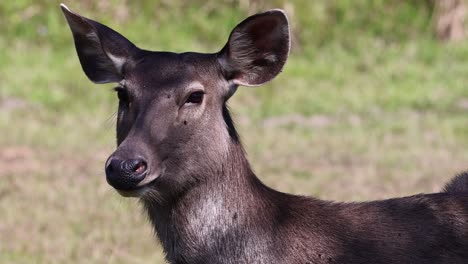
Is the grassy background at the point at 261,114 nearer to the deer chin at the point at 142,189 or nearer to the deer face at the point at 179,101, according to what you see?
the deer face at the point at 179,101

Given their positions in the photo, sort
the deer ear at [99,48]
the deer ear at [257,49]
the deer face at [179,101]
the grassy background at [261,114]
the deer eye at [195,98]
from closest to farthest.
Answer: the deer face at [179,101] → the deer eye at [195,98] → the deer ear at [257,49] → the deer ear at [99,48] → the grassy background at [261,114]

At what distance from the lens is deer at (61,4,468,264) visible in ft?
16.1

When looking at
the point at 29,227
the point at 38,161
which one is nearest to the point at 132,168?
the point at 29,227

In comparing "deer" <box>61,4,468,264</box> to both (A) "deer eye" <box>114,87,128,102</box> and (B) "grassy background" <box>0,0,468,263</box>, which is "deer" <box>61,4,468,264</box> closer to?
(A) "deer eye" <box>114,87,128,102</box>

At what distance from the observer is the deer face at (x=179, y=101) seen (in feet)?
15.8

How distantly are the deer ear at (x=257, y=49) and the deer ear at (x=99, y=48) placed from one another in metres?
0.47

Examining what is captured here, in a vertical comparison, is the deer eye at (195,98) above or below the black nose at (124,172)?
above

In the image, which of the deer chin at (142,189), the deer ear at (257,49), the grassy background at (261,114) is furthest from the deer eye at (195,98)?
the grassy background at (261,114)

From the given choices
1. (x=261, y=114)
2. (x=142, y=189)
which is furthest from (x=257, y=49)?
(x=261, y=114)

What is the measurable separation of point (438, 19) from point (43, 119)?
18.2 ft

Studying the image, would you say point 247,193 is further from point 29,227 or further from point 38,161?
point 38,161

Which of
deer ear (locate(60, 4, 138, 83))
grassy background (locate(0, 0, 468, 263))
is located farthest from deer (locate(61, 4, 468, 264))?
grassy background (locate(0, 0, 468, 263))

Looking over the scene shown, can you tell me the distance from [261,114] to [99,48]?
6.76m

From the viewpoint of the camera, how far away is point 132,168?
4652 mm
